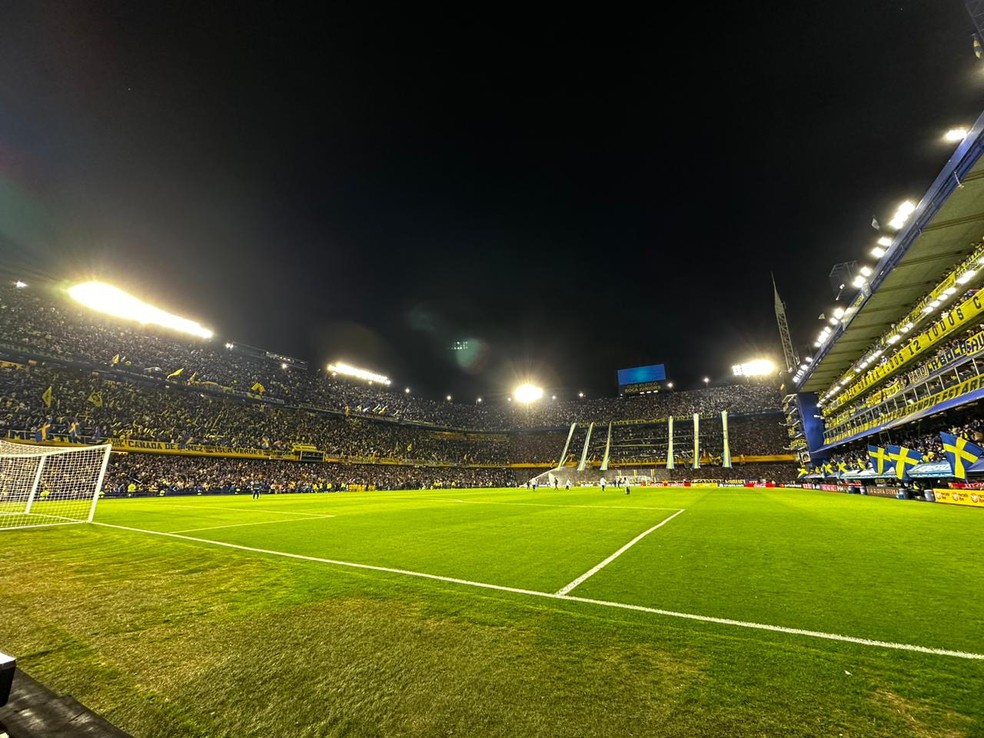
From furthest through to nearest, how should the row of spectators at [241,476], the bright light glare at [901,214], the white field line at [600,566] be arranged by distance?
the row of spectators at [241,476] → the bright light glare at [901,214] → the white field line at [600,566]

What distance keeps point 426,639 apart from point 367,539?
20.6ft

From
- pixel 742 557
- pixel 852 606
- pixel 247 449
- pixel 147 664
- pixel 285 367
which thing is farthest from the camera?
pixel 285 367

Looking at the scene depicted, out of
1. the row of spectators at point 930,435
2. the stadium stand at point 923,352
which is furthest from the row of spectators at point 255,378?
the stadium stand at point 923,352

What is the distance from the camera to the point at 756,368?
68.2 meters

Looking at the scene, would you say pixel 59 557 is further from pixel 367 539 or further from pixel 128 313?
pixel 128 313

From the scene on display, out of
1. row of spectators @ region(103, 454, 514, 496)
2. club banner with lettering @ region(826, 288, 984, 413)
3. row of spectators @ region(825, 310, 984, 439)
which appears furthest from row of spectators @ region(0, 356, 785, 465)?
club banner with lettering @ region(826, 288, 984, 413)

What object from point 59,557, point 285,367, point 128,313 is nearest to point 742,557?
point 59,557

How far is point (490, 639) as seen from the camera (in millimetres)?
3482

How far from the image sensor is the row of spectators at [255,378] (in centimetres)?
3662

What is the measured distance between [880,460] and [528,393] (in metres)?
58.6

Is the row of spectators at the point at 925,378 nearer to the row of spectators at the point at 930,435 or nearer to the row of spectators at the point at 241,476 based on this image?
the row of spectators at the point at 930,435

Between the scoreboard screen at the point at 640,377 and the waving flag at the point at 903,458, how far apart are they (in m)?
50.4

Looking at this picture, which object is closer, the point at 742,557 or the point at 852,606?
the point at 852,606

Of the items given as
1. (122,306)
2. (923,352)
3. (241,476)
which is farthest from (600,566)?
(122,306)
